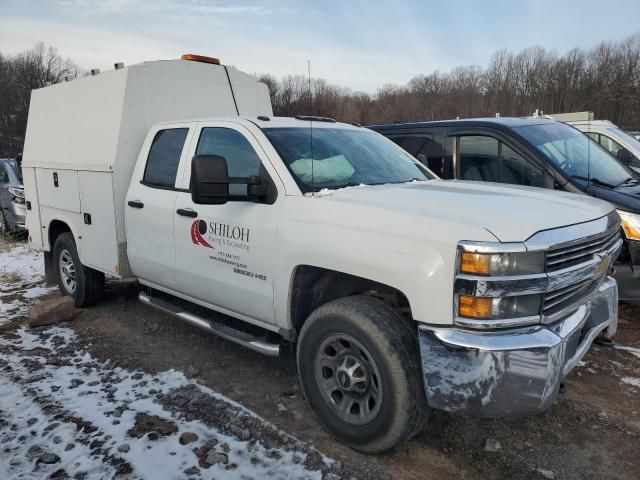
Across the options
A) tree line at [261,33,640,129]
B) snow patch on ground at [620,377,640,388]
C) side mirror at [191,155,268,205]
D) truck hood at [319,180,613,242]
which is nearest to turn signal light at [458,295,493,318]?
truck hood at [319,180,613,242]

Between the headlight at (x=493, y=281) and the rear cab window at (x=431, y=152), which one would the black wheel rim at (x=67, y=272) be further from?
the headlight at (x=493, y=281)

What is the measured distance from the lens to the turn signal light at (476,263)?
2514 mm

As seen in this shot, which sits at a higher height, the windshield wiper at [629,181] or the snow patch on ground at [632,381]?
the windshield wiper at [629,181]

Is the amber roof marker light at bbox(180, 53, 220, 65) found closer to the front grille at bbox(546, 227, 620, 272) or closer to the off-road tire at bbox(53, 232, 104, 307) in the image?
the off-road tire at bbox(53, 232, 104, 307)

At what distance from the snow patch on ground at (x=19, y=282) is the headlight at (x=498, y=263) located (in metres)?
5.05

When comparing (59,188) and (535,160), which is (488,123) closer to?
(535,160)

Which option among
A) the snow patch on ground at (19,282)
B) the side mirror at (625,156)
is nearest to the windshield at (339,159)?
the snow patch on ground at (19,282)

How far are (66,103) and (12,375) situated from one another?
124 inches

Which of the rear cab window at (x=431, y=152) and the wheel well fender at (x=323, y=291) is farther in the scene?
the rear cab window at (x=431, y=152)

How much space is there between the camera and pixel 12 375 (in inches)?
164

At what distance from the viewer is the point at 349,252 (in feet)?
9.73

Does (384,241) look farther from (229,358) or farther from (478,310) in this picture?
(229,358)

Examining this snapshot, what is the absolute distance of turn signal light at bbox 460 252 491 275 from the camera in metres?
2.51

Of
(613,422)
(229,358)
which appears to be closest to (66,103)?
(229,358)
